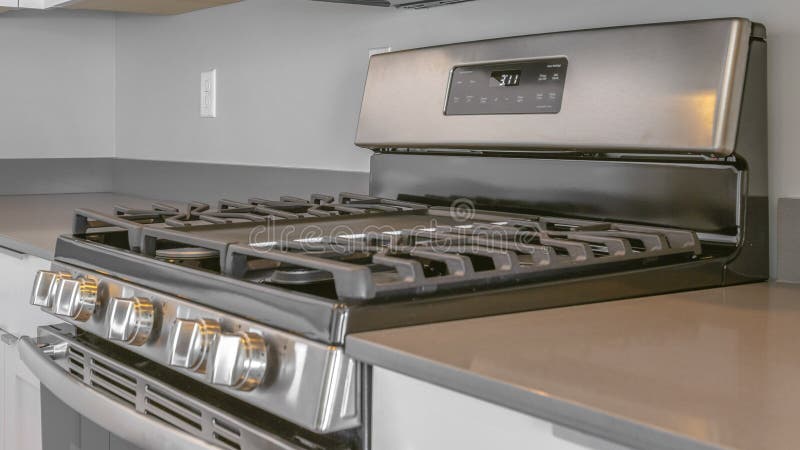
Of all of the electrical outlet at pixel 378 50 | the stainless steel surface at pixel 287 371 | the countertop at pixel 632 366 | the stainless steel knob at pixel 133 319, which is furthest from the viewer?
the electrical outlet at pixel 378 50

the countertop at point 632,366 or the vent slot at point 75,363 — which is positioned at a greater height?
the countertop at point 632,366

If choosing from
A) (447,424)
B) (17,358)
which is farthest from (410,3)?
(447,424)

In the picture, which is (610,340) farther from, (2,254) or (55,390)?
(2,254)

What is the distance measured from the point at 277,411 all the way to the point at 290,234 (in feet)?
1.23

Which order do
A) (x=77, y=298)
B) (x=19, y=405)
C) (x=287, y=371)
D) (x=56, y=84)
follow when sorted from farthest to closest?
1. (x=56, y=84)
2. (x=19, y=405)
3. (x=77, y=298)
4. (x=287, y=371)

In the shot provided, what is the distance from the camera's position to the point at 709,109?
1.15m

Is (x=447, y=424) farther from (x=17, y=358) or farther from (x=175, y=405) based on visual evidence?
(x=17, y=358)

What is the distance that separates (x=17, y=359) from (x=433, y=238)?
0.95m

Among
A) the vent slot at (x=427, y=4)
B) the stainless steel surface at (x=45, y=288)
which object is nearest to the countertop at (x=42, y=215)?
the stainless steel surface at (x=45, y=288)

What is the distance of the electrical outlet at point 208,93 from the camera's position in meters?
2.37

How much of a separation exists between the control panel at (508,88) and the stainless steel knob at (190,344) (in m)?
0.65

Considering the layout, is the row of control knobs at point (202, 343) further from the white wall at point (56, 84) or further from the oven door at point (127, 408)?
the white wall at point (56, 84)

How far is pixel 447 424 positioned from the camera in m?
0.74

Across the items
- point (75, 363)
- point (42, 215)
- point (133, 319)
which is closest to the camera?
point (133, 319)
